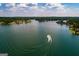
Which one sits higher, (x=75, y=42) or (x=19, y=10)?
(x=19, y=10)

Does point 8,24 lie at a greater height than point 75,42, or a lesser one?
greater

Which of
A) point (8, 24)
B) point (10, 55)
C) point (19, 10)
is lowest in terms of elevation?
point (10, 55)

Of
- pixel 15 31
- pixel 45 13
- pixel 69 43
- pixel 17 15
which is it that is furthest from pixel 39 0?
pixel 69 43

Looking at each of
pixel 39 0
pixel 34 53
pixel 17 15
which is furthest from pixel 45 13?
pixel 34 53

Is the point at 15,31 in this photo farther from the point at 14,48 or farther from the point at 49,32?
the point at 49,32

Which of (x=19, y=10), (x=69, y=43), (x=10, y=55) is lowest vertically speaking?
(x=10, y=55)

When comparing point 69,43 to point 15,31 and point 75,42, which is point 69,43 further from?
point 15,31
